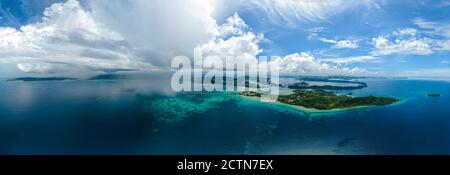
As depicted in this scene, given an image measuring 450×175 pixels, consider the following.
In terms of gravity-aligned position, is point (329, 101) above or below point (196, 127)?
above

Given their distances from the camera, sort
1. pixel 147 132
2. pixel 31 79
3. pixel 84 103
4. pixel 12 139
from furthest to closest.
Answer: pixel 31 79
pixel 84 103
pixel 147 132
pixel 12 139

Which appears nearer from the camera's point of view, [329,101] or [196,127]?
[196,127]

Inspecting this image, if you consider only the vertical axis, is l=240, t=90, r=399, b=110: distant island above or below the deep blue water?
above

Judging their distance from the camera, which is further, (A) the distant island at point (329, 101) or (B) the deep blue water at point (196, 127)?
(A) the distant island at point (329, 101)

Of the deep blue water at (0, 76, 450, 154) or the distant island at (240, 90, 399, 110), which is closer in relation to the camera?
the deep blue water at (0, 76, 450, 154)

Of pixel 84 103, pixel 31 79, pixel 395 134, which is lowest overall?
pixel 395 134
